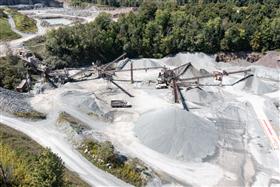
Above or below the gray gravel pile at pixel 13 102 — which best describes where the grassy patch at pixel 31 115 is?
below

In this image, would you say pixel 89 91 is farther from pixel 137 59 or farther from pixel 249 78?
pixel 249 78

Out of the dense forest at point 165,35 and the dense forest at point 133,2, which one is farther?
the dense forest at point 133,2

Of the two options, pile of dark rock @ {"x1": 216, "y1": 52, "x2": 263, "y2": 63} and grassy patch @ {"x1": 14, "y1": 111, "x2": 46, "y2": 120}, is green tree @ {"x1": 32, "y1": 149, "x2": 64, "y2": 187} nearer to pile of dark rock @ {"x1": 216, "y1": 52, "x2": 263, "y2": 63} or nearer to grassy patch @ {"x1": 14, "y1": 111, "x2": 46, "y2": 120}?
grassy patch @ {"x1": 14, "y1": 111, "x2": 46, "y2": 120}

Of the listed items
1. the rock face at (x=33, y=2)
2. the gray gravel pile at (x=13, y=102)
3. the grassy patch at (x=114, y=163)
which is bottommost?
the grassy patch at (x=114, y=163)

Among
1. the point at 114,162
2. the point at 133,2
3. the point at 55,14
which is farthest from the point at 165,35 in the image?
the point at 114,162

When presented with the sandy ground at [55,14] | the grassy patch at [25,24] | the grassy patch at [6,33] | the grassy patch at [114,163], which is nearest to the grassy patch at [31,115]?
the grassy patch at [114,163]

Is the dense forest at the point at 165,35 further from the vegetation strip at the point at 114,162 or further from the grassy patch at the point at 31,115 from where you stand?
→ the vegetation strip at the point at 114,162

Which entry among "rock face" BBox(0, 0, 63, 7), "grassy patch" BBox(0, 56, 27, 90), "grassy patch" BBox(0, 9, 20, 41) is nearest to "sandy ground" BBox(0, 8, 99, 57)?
"grassy patch" BBox(0, 9, 20, 41)

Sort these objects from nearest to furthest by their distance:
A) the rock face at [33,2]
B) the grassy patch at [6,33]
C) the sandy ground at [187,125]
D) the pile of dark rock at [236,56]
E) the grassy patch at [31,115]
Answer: the sandy ground at [187,125] < the grassy patch at [31,115] < the grassy patch at [6,33] < the pile of dark rock at [236,56] < the rock face at [33,2]
